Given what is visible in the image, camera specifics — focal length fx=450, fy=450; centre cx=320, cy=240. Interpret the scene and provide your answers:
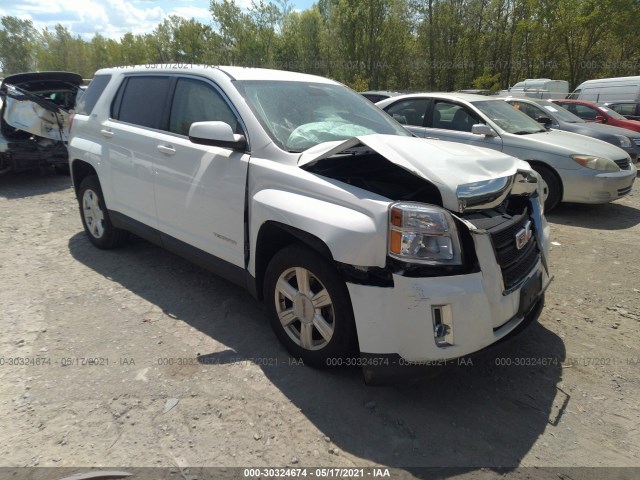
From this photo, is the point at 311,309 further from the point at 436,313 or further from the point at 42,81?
the point at 42,81

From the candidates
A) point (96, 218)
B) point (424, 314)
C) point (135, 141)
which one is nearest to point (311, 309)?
point (424, 314)

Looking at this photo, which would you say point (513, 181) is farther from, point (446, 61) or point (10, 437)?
point (446, 61)

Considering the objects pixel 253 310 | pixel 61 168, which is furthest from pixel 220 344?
pixel 61 168

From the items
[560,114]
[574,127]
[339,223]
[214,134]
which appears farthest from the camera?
[560,114]

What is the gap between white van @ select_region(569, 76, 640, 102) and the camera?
1357 centimetres

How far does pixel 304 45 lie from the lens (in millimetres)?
34469

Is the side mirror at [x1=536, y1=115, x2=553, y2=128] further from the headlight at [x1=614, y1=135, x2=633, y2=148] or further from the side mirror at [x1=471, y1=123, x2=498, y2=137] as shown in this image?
the side mirror at [x1=471, y1=123, x2=498, y2=137]

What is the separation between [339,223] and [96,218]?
3.63 metres

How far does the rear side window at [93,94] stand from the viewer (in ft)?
15.6

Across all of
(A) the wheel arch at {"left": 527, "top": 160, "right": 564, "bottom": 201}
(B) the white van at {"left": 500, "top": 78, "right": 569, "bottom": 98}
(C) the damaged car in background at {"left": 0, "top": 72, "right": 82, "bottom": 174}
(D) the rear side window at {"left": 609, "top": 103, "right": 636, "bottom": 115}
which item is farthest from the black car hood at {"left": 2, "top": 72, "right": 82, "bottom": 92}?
(B) the white van at {"left": 500, "top": 78, "right": 569, "bottom": 98}

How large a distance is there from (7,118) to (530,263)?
8.64 meters

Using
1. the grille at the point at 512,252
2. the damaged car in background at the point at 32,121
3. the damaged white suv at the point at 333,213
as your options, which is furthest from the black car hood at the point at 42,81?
the grille at the point at 512,252

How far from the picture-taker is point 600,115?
11.5m

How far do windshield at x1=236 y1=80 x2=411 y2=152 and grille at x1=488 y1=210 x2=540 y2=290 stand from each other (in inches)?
50.9
